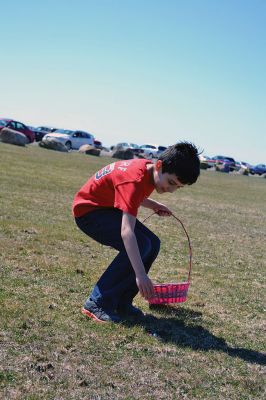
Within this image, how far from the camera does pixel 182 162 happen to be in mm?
3611

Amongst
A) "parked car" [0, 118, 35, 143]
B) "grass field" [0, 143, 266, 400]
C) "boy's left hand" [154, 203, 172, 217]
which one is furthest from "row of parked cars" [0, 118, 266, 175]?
"boy's left hand" [154, 203, 172, 217]

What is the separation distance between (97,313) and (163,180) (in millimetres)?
1084

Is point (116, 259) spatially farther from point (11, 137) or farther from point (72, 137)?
point (72, 137)

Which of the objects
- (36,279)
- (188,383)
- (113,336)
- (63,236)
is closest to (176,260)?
(63,236)

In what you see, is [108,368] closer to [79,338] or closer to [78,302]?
A: [79,338]

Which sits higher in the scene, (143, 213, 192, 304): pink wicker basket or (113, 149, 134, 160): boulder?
(113, 149, 134, 160): boulder

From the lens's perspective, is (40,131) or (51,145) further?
(40,131)

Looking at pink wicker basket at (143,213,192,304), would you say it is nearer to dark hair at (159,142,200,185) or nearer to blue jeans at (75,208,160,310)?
blue jeans at (75,208,160,310)

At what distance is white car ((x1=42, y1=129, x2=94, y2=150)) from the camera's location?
3450cm

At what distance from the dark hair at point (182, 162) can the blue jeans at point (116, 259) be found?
0.57 meters

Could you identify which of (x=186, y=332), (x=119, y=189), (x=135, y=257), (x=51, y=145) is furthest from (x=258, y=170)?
(x=135, y=257)

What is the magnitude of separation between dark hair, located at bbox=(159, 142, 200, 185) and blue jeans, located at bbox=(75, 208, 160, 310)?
0.57 meters

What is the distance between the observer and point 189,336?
3795 mm

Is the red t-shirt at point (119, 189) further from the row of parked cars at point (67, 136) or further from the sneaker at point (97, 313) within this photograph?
the row of parked cars at point (67, 136)
